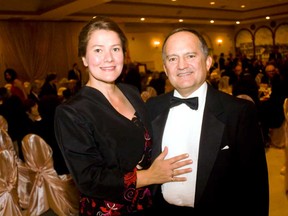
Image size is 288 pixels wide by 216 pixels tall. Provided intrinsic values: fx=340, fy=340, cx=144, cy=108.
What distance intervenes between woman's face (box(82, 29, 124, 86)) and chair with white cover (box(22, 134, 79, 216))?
1.58 meters

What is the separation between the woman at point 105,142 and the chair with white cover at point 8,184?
115cm

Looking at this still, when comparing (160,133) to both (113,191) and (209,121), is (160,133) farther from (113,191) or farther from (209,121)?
(113,191)

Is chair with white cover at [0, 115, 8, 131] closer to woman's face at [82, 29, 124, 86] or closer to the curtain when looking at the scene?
woman's face at [82, 29, 124, 86]

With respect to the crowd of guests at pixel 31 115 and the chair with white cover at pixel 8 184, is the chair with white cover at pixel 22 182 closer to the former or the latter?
the crowd of guests at pixel 31 115

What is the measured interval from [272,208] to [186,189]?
83.6 inches

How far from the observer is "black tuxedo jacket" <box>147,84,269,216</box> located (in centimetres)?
156

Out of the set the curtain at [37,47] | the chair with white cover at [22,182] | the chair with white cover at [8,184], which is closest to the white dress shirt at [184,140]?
the chair with white cover at [8,184]

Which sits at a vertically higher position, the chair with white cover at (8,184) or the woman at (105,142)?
the woman at (105,142)

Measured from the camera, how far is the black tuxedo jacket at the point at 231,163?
156 centimetres

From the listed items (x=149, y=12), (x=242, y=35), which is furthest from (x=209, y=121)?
(x=242, y=35)

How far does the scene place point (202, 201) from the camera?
160 cm

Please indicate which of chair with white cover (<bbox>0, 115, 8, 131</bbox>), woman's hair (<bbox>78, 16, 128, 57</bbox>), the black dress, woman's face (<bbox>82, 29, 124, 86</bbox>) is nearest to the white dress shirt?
the black dress

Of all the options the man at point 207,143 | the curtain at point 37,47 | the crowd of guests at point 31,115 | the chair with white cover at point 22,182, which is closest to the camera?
the man at point 207,143

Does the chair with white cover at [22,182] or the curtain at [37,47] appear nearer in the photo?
the chair with white cover at [22,182]
